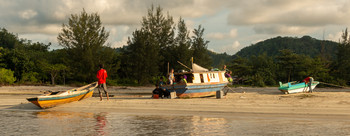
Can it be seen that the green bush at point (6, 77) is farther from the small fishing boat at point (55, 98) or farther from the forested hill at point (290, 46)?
the forested hill at point (290, 46)

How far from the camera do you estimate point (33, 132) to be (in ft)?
39.8

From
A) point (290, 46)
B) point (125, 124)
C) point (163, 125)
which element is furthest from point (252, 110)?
point (290, 46)

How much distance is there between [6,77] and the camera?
40.2 meters

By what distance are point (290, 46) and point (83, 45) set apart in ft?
355

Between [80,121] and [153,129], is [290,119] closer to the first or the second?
[153,129]

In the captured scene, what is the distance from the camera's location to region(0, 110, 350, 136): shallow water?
11.8 meters

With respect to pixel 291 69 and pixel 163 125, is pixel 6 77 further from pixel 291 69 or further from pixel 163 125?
pixel 291 69

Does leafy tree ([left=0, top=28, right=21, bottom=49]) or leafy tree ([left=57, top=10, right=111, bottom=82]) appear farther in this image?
leafy tree ([left=0, top=28, right=21, bottom=49])

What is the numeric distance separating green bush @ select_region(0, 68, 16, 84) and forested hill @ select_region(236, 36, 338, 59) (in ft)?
323

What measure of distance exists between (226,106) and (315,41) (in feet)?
442

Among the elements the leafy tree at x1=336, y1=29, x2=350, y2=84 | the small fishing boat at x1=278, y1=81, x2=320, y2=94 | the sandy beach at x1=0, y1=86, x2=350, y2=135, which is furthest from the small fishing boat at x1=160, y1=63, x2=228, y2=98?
the leafy tree at x1=336, y1=29, x2=350, y2=84

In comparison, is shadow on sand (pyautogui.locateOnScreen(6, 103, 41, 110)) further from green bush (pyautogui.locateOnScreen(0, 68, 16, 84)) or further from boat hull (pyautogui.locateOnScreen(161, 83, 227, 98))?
green bush (pyautogui.locateOnScreen(0, 68, 16, 84))

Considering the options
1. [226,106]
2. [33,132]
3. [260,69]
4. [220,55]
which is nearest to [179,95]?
[226,106]

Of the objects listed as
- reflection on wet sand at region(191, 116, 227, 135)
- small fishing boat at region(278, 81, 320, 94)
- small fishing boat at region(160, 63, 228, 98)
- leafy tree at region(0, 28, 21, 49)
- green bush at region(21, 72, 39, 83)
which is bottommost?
reflection on wet sand at region(191, 116, 227, 135)
